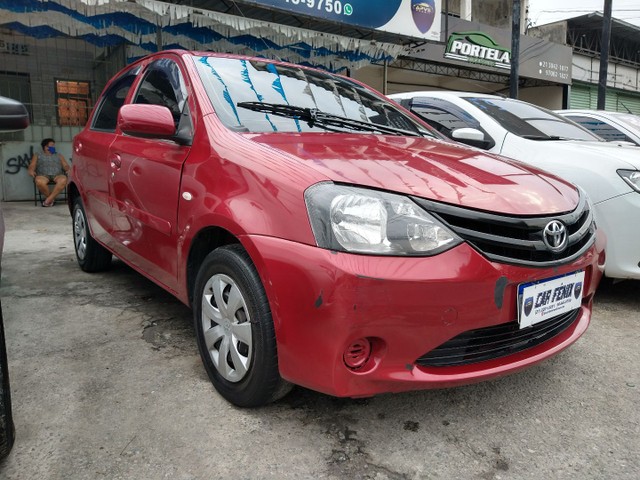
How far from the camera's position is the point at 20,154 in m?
8.63

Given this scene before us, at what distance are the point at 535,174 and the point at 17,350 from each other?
254cm

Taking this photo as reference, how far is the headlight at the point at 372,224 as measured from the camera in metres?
1.57

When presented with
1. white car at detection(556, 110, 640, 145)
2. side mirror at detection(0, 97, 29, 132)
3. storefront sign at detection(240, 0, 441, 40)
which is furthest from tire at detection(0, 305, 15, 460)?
storefront sign at detection(240, 0, 441, 40)

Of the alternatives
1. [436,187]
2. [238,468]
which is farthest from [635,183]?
[238,468]

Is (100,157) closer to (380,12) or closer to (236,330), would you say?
(236,330)

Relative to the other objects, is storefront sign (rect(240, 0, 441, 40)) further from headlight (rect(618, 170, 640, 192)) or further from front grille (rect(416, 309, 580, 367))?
front grille (rect(416, 309, 580, 367))

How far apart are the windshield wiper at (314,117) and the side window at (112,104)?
131cm

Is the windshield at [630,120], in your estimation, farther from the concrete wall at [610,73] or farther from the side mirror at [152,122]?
the concrete wall at [610,73]

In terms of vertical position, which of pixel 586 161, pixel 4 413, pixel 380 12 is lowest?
pixel 4 413

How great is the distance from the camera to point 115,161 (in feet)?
9.75

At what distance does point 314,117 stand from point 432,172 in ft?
2.66

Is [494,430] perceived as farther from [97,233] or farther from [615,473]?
[97,233]

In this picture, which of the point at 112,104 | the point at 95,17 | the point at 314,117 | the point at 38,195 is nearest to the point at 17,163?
the point at 38,195

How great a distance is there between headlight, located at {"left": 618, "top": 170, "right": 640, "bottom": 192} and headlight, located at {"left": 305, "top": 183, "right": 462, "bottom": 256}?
1.96 meters
